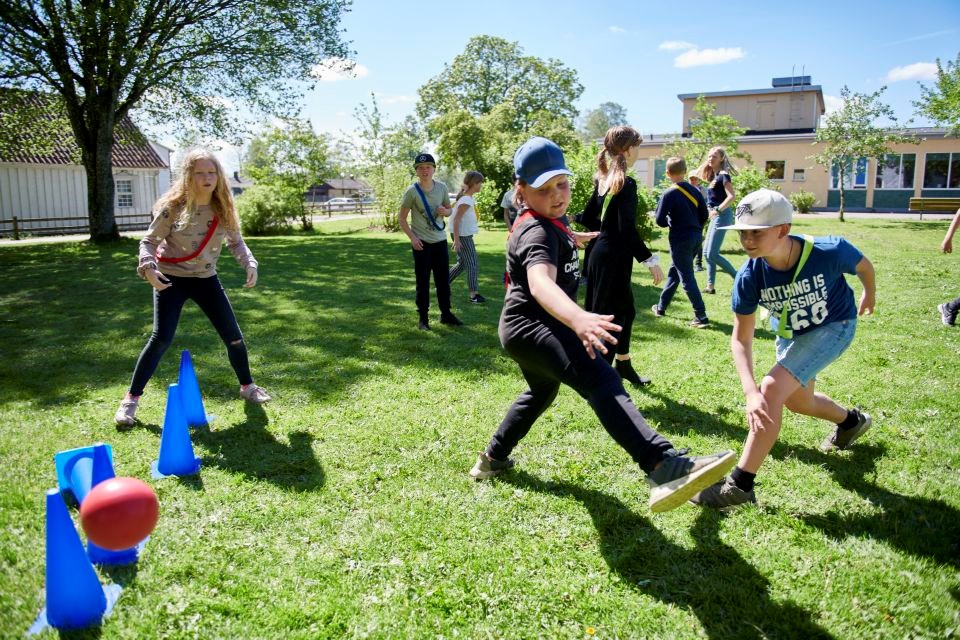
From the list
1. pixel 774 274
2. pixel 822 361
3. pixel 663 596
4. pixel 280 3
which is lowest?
pixel 663 596

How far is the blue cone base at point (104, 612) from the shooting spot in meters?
2.61

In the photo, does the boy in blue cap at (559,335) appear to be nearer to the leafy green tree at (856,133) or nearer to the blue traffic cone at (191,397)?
the blue traffic cone at (191,397)

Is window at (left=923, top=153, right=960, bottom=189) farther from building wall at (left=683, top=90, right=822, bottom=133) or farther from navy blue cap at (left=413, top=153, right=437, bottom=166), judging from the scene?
navy blue cap at (left=413, top=153, right=437, bottom=166)

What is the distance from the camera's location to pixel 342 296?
10898 millimetres

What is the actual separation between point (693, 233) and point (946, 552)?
548 cm

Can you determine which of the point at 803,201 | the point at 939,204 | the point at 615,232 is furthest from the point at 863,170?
the point at 615,232

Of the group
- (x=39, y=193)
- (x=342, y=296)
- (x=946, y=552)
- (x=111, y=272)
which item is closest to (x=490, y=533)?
(x=946, y=552)

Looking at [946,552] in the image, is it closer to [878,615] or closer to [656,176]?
[878,615]

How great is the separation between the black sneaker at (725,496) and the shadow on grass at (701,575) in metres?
0.06

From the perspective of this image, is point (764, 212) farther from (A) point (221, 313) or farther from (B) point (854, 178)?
(B) point (854, 178)

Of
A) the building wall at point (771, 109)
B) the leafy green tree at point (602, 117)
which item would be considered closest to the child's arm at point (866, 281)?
the building wall at point (771, 109)

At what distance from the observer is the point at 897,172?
38000mm

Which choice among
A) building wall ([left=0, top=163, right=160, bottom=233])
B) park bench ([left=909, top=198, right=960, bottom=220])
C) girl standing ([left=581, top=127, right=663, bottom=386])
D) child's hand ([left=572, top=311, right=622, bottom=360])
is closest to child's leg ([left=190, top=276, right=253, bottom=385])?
girl standing ([left=581, top=127, right=663, bottom=386])

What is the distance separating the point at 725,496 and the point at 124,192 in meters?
42.2
